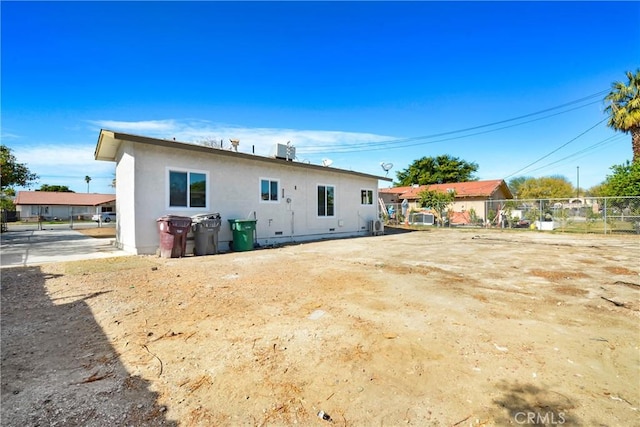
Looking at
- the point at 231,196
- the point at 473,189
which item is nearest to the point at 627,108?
the point at 473,189

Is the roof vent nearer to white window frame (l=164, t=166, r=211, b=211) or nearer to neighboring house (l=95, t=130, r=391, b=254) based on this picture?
neighboring house (l=95, t=130, r=391, b=254)

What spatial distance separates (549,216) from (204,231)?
72.3 feet

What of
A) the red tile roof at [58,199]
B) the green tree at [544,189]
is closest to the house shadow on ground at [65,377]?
the green tree at [544,189]

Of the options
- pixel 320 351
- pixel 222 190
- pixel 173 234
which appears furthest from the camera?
pixel 222 190

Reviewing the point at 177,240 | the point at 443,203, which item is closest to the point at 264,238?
the point at 177,240

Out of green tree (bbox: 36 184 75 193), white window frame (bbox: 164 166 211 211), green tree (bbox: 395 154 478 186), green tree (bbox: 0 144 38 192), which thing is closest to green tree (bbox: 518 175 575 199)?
green tree (bbox: 395 154 478 186)

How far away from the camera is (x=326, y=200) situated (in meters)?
14.5

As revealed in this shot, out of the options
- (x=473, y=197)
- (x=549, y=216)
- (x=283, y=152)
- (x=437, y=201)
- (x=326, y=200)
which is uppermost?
(x=283, y=152)

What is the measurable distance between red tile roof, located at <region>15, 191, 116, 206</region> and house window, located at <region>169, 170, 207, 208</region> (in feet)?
154

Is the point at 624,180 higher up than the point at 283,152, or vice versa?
the point at 283,152

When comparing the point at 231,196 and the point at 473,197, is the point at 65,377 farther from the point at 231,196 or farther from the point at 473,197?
the point at 473,197

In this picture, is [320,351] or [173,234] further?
[173,234]

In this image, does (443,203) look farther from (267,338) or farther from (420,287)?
(267,338)

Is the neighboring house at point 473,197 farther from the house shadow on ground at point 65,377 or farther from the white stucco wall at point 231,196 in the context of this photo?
the house shadow on ground at point 65,377
